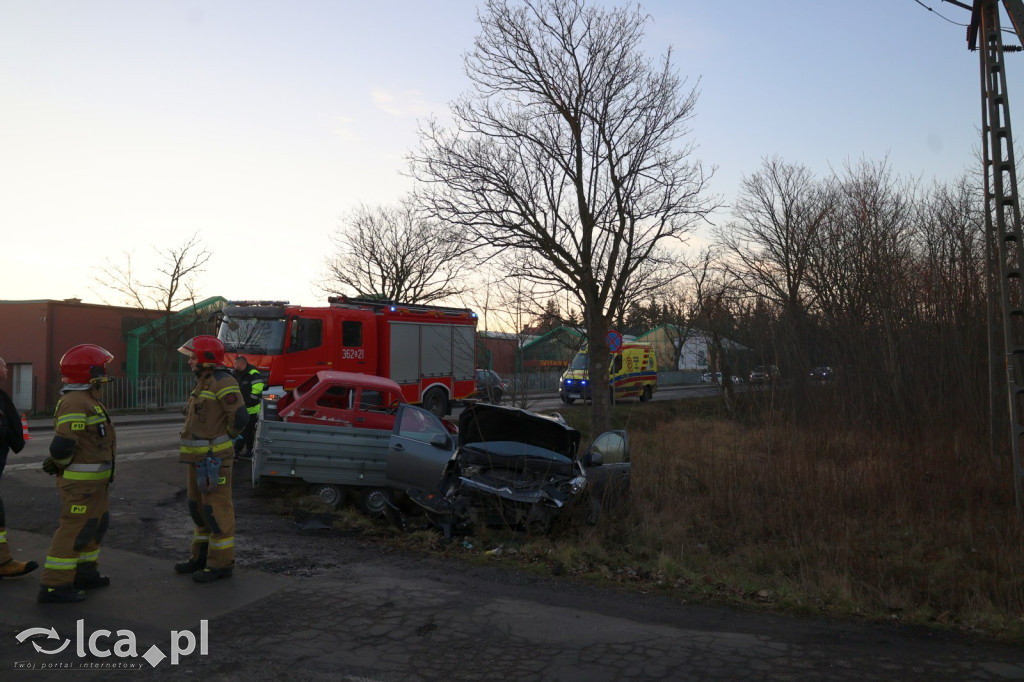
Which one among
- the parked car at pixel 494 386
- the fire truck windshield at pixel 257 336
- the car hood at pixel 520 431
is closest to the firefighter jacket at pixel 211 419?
the car hood at pixel 520 431

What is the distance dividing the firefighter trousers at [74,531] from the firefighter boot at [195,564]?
27.6 inches

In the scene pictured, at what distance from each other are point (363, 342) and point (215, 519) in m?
11.6

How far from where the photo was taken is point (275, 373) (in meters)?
15.6

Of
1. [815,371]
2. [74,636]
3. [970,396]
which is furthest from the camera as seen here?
[815,371]

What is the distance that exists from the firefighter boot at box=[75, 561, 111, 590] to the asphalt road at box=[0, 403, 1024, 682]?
0.36 feet

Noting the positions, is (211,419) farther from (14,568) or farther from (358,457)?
(358,457)

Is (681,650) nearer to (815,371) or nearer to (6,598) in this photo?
(6,598)

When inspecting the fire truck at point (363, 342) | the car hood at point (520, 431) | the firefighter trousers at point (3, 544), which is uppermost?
the fire truck at point (363, 342)

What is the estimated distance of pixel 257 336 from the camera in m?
15.8

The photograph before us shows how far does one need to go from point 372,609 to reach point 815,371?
10850 millimetres

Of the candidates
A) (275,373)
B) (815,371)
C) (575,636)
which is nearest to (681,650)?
(575,636)

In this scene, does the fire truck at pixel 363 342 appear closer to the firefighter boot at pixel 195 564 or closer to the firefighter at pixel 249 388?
the firefighter at pixel 249 388

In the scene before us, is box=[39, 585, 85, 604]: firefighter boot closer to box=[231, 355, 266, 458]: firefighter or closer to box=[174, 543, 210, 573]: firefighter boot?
box=[174, 543, 210, 573]: firefighter boot

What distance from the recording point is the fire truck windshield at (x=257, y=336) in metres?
15.7
